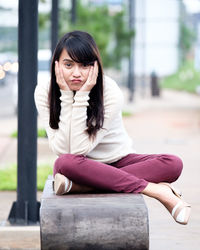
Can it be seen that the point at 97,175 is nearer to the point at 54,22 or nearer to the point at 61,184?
the point at 61,184

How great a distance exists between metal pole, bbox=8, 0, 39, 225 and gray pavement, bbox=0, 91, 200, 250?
0.89 feet

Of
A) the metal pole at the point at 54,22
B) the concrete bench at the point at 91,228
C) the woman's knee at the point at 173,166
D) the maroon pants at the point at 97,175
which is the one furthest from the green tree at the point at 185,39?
the concrete bench at the point at 91,228

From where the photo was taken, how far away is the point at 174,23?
62.6 m

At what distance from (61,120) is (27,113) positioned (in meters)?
1.34

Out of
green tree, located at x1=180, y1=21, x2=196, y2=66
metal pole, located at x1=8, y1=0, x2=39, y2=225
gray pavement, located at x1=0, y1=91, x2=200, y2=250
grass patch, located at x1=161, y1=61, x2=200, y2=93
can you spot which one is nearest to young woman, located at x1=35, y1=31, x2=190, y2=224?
gray pavement, located at x1=0, y1=91, x2=200, y2=250

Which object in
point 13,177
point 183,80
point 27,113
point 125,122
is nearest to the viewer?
point 27,113

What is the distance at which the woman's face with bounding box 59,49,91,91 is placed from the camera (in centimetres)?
504

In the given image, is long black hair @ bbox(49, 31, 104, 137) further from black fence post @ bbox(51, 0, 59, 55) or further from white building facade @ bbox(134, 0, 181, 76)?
white building facade @ bbox(134, 0, 181, 76)

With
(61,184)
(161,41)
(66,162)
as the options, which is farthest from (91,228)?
(161,41)

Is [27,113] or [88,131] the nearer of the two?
[88,131]

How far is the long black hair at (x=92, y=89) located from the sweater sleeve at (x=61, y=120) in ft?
0.15

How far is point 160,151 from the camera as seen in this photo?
488 inches

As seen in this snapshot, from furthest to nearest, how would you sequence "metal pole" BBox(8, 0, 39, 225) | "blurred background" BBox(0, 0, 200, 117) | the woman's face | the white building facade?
the white building facade, "blurred background" BBox(0, 0, 200, 117), "metal pole" BBox(8, 0, 39, 225), the woman's face

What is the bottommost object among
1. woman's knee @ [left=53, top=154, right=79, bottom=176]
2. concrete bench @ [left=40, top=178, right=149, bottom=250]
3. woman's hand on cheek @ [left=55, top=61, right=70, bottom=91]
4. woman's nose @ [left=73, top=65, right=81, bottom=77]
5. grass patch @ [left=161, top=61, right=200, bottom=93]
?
grass patch @ [left=161, top=61, right=200, bottom=93]
